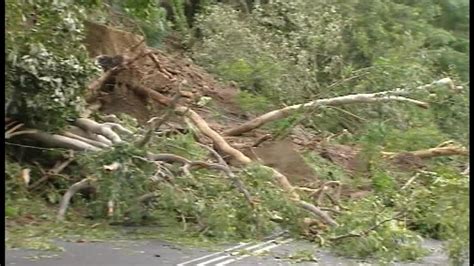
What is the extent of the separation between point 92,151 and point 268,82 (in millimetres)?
4644

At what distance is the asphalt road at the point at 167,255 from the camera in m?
6.45

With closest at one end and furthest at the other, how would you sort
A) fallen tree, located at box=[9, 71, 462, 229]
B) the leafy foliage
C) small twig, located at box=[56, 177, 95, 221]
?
1. small twig, located at box=[56, 177, 95, 221]
2. the leafy foliage
3. fallen tree, located at box=[9, 71, 462, 229]

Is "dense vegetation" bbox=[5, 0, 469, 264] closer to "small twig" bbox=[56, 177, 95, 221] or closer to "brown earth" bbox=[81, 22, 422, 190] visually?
"small twig" bbox=[56, 177, 95, 221]

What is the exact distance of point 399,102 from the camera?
10766 mm

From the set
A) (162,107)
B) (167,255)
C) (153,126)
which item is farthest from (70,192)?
(162,107)

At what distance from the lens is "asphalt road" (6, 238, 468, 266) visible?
6449 mm

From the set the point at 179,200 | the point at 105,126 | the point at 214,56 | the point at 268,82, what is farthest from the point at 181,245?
the point at 214,56

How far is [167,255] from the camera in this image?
6957 mm

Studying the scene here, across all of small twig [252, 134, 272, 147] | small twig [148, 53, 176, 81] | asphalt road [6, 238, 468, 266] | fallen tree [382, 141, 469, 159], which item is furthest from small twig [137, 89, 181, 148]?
Answer: fallen tree [382, 141, 469, 159]

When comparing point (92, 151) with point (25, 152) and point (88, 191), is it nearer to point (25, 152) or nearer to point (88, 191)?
point (88, 191)

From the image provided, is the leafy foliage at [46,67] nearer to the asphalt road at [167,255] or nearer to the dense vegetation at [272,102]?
the dense vegetation at [272,102]

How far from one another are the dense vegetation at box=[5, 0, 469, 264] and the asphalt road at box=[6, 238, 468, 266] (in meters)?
0.23

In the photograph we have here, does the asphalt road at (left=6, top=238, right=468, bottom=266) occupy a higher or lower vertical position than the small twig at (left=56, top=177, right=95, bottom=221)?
lower

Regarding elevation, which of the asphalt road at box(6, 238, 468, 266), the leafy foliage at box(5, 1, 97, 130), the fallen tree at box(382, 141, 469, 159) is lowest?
the asphalt road at box(6, 238, 468, 266)
